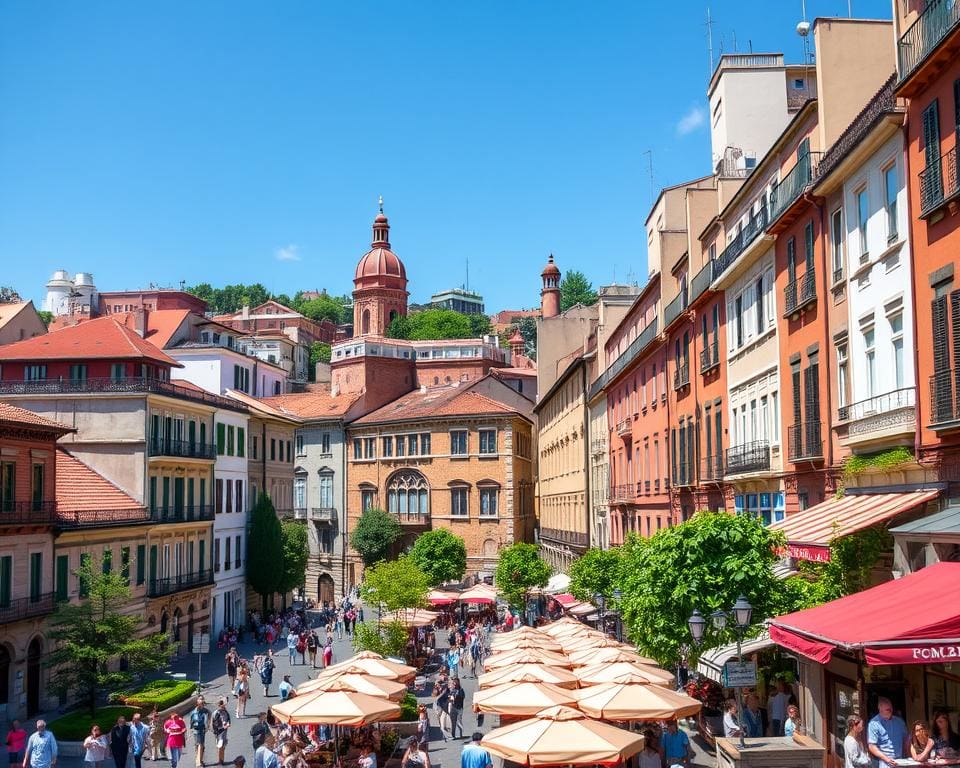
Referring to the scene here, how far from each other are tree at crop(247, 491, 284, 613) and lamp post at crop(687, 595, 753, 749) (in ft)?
158

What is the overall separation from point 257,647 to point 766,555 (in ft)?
136

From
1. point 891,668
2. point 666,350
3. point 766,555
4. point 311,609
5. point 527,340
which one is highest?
point 527,340

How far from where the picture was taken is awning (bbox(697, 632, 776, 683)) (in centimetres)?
2195

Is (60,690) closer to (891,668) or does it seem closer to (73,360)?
(73,360)

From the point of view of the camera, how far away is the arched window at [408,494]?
284 feet

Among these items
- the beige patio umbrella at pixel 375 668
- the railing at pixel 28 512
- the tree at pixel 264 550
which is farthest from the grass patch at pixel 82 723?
the tree at pixel 264 550

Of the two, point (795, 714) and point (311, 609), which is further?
point (311, 609)

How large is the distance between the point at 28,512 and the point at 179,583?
15762 mm

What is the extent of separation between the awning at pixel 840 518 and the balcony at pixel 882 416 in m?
1.05

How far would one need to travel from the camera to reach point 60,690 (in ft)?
113

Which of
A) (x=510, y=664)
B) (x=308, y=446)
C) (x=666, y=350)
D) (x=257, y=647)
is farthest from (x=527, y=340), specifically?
(x=510, y=664)

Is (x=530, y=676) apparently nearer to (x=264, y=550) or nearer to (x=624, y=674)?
(x=624, y=674)

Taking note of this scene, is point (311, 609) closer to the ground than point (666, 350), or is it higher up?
closer to the ground

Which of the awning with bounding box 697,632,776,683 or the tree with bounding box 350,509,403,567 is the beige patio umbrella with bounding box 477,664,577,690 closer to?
the awning with bounding box 697,632,776,683
